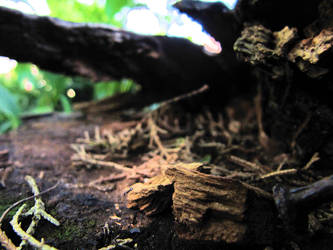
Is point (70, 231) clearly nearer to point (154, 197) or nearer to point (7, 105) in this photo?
point (154, 197)

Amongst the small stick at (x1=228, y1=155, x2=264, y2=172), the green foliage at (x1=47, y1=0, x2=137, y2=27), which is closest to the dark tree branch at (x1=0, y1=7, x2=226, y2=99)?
the small stick at (x1=228, y1=155, x2=264, y2=172)

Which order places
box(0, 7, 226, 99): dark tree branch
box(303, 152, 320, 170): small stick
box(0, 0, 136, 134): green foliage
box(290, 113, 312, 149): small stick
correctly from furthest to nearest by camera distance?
box(0, 0, 136, 134): green foliage → box(0, 7, 226, 99): dark tree branch → box(290, 113, 312, 149): small stick → box(303, 152, 320, 170): small stick

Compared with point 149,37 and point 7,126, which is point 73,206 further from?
point 7,126

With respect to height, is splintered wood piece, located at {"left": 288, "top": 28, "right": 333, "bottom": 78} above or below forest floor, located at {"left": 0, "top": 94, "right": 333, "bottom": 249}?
above

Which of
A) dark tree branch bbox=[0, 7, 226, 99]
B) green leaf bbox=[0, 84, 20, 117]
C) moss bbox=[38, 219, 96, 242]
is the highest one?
dark tree branch bbox=[0, 7, 226, 99]

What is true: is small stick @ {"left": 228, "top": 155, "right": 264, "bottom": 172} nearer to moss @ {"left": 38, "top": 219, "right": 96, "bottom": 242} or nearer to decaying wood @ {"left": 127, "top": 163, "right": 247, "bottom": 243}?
decaying wood @ {"left": 127, "top": 163, "right": 247, "bottom": 243}

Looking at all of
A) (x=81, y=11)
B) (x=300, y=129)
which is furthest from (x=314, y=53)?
(x=81, y=11)

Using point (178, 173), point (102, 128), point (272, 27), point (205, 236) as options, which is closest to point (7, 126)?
point (102, 128)

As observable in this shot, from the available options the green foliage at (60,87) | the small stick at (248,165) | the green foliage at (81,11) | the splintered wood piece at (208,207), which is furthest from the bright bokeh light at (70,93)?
the splintered wood piece at (208,207)
